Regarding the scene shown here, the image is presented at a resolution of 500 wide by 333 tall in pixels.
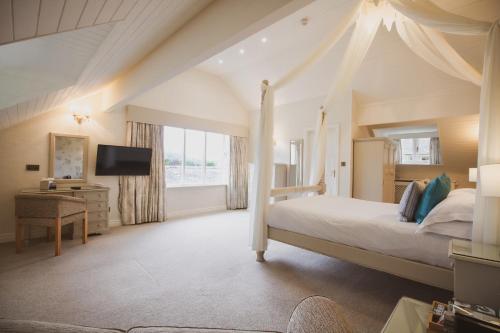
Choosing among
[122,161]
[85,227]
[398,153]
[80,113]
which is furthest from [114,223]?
[398,153]

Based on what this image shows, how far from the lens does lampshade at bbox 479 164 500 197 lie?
5.05 feet

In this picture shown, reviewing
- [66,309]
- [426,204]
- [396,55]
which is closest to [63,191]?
[66,309]

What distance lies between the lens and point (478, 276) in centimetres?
145

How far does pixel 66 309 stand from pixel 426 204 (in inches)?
135

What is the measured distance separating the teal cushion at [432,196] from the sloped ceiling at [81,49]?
282 centimetres

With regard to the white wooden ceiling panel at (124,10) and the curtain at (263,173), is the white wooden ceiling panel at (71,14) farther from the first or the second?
the curtain at (263,173)

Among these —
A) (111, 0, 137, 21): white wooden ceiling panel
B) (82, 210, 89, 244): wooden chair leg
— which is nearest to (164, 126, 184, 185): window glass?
(82, 210, 89, 244): wooden chair leg

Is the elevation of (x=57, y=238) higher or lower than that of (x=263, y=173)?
lower

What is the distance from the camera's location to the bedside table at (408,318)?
4.11 ft

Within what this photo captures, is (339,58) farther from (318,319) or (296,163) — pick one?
(318,319)

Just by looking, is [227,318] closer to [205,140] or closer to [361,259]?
[361,259]

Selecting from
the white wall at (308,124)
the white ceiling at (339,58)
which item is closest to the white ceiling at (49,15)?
the white ceiling at (339,58)

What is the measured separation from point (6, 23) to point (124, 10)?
83 centimetres

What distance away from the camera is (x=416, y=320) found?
1338 mm
